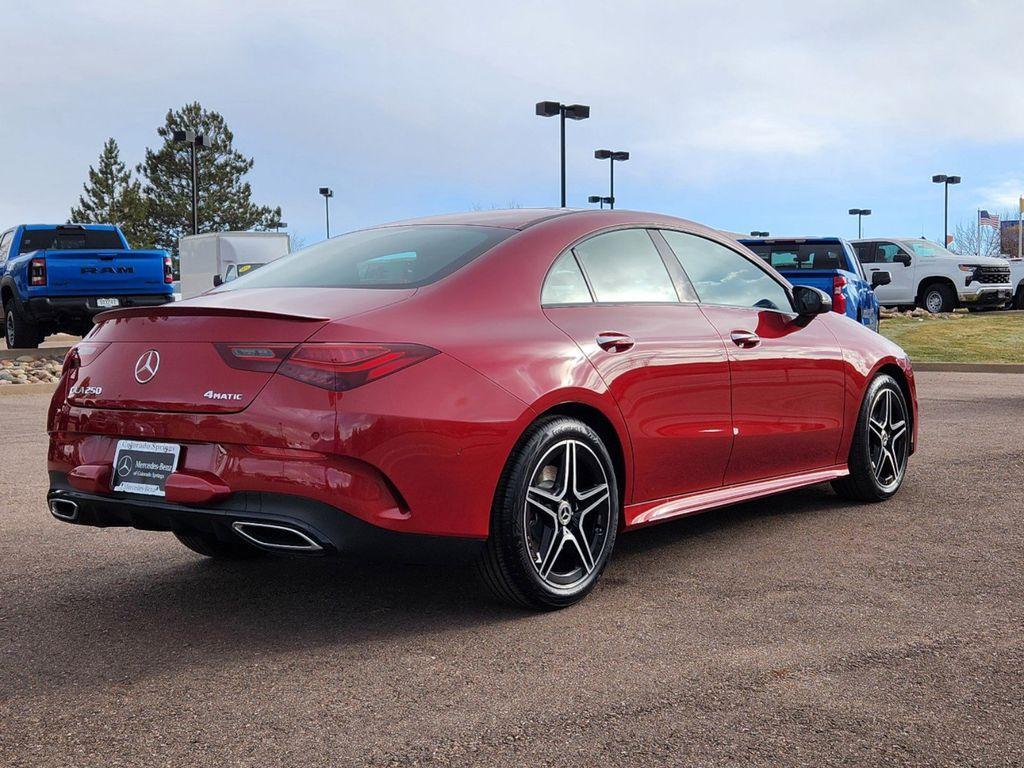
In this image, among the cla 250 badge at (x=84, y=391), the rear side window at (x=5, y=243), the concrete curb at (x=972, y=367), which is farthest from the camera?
the rear side window at (x=5, y=243)

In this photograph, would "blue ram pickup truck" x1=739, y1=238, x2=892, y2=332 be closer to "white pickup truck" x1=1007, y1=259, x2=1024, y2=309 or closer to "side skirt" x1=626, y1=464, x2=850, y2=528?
"side skirt" x1=626, y1=464, x2=850, y2=528

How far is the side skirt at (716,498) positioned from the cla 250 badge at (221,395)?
1670mm

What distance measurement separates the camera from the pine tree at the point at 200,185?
7231cm

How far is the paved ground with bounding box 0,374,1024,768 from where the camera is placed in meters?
3.24

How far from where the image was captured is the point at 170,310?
4414 millimetres

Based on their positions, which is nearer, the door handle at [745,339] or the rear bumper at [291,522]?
the rear bumper at [291,522]

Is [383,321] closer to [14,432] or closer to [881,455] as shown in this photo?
[881,455]

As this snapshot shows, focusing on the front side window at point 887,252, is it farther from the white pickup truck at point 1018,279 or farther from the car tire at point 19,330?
the car tire at point 19,330

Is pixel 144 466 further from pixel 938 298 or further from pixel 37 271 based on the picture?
pixel 938 298

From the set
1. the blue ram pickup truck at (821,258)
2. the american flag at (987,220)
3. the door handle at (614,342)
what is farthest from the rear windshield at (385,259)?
the american flag at (987,220)

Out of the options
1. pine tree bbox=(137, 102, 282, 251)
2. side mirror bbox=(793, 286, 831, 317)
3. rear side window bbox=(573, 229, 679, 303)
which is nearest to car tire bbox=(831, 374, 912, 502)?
side mirror bbox=(793, 286, 831, 317)

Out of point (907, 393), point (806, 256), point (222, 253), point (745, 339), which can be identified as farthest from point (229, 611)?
point (222, 253)

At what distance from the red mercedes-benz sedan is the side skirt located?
0.05 ft

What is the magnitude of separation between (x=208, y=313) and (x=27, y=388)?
1147cm
